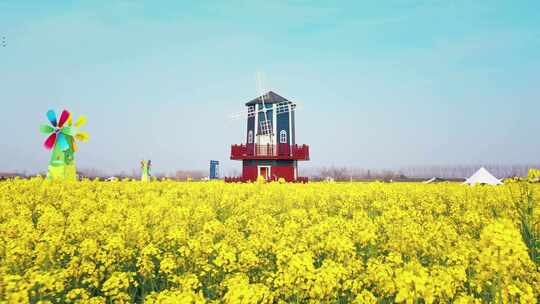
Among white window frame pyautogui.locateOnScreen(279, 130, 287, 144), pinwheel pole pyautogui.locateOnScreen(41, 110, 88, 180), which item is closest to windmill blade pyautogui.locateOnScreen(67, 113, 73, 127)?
pinwheel pole pyautogui.locateOnScreen(41, 110, 88, 180)

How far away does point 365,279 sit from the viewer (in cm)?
498

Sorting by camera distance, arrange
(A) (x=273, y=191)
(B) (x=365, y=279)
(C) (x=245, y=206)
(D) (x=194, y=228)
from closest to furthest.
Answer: (B) (x=365, y=279)
(D) (x=194, y=228)
(C) (x=245, y=206)
(A) (x=273, y=191)

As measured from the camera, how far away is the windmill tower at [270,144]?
1312 inches

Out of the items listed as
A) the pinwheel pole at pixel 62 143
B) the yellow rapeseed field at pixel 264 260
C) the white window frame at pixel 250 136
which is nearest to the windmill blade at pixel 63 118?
the pinwheel pole at pixel 62 143

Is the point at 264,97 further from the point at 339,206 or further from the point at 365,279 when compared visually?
the point at 365,279

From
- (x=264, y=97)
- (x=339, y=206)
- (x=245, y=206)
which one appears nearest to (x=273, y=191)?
(x=339, y=206)

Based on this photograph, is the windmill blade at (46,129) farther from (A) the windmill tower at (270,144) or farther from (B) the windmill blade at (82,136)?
(A) the windmill tower at (270,144)

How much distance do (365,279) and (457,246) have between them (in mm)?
2733

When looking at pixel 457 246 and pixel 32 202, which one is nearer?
pixel 457 246

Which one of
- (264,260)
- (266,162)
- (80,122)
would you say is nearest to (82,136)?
(80,122)

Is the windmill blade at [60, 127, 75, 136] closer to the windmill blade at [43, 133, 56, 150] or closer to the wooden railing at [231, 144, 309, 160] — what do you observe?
the windmill blade at [43, 133, 56, 150]

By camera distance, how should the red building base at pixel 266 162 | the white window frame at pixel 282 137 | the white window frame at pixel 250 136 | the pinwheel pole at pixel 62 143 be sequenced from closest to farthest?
the pinwheel pole at pixel 62 143, the red building base at pixel 266 162, the white window frame at pixel 282 137, the white window frame at pixel 250 136

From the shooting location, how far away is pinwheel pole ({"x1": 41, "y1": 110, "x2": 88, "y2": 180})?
79.2 feet

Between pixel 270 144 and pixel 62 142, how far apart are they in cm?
1659
